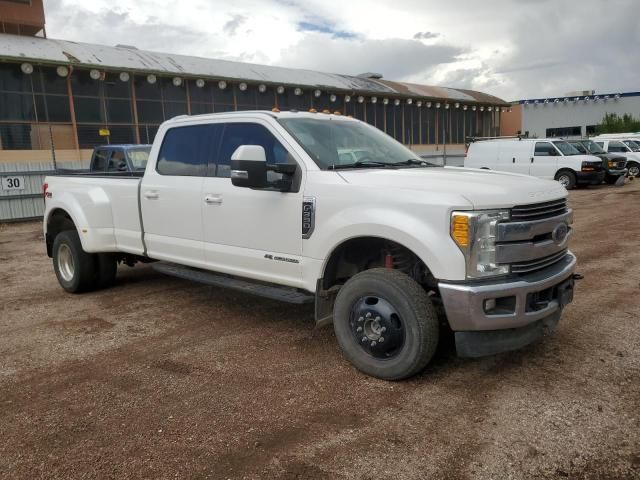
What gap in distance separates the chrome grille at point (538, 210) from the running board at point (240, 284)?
1691 millimetres

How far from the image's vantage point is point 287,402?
3629 mm

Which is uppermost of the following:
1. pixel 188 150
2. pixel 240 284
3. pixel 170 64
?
pixel 170 64

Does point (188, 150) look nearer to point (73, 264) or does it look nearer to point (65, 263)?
point (73, 264)

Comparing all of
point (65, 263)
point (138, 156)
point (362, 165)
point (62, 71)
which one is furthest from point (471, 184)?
point (62, 71)

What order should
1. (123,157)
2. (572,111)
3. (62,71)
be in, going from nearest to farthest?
(123,157)
(62,71)
(572,111)

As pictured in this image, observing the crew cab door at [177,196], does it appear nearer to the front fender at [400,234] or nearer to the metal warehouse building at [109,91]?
the front fender at [400,234]

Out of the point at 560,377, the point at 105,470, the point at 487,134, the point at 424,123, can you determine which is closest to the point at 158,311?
the point at 105,470

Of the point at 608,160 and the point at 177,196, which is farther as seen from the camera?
the point at 608,160

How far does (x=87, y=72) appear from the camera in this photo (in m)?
19.8

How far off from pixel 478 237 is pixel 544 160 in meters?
18.2

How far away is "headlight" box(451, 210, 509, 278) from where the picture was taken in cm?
343

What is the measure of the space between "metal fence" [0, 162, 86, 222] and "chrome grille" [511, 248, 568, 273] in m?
14.4

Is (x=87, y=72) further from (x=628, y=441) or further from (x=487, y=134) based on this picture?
(x=487, y=134)

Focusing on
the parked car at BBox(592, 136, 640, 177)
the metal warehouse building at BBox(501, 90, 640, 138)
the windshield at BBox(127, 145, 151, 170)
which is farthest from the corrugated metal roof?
the metal warehouse building at BBox(501, 90, 640, 138)
